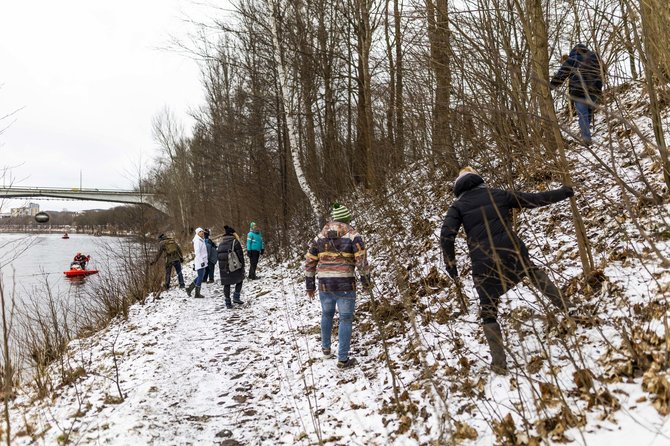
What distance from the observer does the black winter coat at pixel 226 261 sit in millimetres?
8188

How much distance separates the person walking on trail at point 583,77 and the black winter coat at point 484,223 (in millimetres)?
640

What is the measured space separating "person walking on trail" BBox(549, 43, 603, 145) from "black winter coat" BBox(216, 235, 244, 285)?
263 inches

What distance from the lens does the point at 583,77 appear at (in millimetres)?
3609

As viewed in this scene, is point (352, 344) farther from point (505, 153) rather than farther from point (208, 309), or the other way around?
point (208, 309)

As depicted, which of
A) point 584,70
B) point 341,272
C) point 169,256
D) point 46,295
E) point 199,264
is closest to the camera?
point 584,70

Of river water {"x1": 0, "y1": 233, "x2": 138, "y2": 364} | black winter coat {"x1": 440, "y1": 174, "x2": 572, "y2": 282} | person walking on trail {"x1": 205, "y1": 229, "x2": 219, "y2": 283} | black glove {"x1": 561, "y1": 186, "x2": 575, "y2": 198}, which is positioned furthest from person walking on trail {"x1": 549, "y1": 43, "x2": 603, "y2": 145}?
person walking on trail {"x1": 205, "y1": 229, "x2": 219, "y2": 283}

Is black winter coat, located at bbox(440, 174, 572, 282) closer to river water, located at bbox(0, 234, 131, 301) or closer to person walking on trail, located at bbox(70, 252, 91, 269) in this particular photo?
river water, located at bbox(0, 234, 131, 301)

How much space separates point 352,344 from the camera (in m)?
5.17

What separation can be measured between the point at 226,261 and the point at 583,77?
6.99 meters

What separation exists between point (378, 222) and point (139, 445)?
683 centimetres

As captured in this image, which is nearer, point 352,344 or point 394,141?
point 352,344

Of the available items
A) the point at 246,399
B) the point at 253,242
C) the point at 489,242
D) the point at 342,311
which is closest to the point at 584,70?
the point at 489,242

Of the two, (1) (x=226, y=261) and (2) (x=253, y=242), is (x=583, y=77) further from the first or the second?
(2) (x=253, y=242)

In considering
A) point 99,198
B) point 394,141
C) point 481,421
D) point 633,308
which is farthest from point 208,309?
point 99,198
